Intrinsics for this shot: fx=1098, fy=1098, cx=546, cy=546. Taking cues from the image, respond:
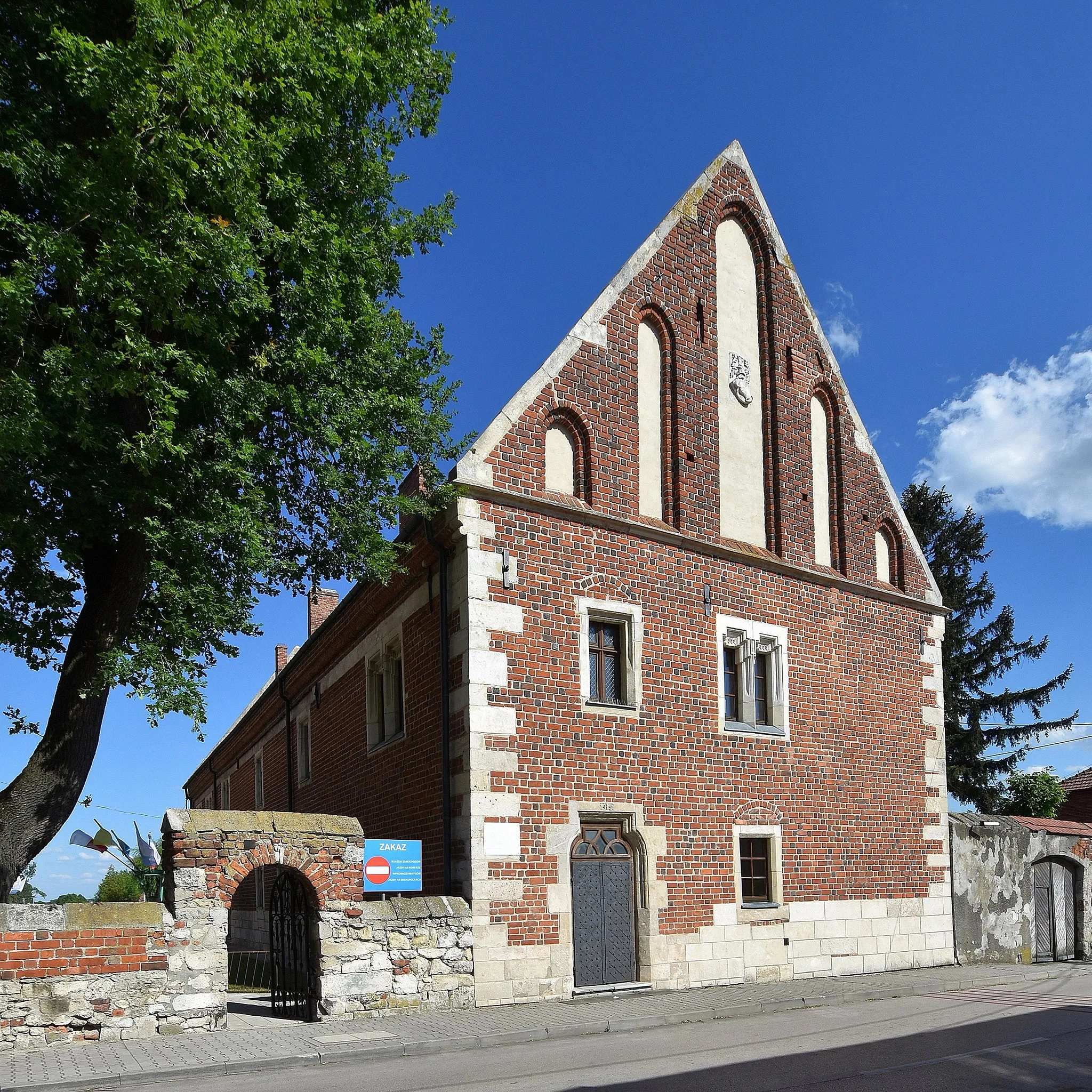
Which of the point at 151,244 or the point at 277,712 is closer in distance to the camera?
the point at 151,244

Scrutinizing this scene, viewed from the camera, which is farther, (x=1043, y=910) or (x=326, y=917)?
(x=1043, y=910)

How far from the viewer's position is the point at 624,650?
15.8 metres

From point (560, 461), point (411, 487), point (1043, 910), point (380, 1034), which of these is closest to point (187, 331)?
point (411, 487)

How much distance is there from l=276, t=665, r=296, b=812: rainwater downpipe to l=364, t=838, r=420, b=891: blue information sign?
11.7 m

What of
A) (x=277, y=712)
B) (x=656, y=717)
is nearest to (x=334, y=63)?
(x=656, y=717)

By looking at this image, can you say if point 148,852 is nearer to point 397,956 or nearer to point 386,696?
point 386,696

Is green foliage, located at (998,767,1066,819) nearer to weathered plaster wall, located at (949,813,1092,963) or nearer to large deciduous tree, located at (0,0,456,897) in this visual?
weathered plaster wall, located at (949,813,1092,963)

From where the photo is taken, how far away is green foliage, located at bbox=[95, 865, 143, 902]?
37.4 meters

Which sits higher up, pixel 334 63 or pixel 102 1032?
pixel 334 63

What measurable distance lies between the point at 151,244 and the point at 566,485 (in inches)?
257

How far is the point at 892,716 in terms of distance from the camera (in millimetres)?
19734

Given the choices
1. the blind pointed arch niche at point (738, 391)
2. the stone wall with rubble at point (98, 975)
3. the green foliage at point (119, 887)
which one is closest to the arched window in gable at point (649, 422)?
the blind pointed arch niche at point (738, 391)

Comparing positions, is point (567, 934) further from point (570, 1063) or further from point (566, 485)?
point (566, 485)

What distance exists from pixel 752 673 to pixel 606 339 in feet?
18.8
